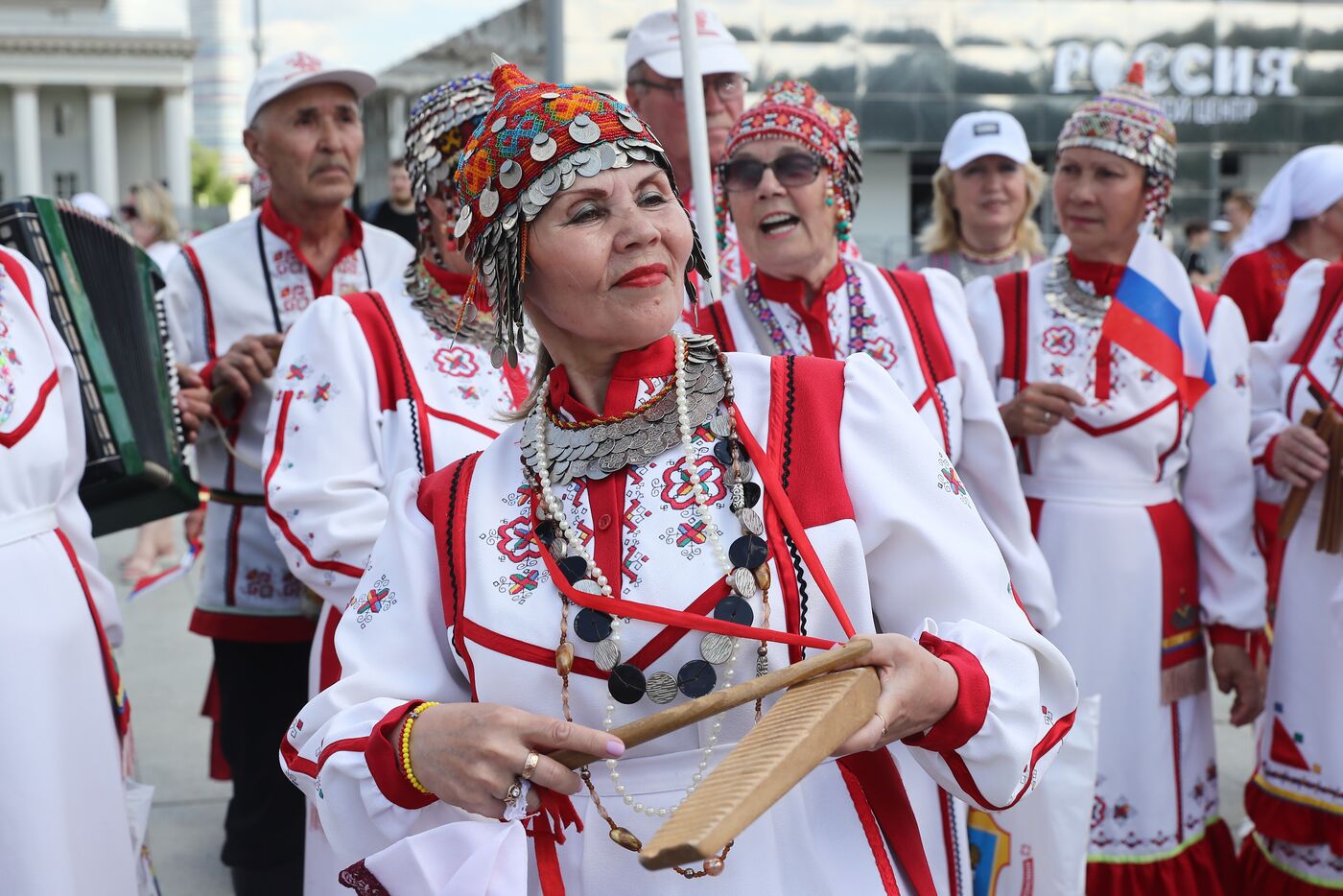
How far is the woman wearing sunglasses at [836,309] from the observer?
3.03m

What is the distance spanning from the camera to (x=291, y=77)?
12.9 ft

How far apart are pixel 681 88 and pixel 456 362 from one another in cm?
142

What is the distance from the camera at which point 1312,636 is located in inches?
144

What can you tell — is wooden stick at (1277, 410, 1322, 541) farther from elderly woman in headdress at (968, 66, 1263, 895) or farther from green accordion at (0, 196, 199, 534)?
green accordion at (0, 196, 199, 534)

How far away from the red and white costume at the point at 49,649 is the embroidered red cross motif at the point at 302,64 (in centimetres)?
123

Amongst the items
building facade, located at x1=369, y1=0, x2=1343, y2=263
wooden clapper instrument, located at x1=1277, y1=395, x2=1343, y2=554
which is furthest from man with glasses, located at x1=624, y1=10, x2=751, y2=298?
building facade, located at x1=369, y1=0, x2=1343, y2=263

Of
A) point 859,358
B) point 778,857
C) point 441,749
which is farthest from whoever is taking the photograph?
point 859,358

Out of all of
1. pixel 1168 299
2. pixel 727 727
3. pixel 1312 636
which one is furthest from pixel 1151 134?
pixel 727 727

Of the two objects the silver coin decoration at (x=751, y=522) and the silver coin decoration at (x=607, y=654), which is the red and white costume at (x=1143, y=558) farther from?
the silver coin decoration at (x=607, y=654)

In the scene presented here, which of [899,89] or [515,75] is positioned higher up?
[899,89]

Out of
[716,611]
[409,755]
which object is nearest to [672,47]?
[716,611]

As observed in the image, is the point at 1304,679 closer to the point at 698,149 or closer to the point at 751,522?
the point at 698,149

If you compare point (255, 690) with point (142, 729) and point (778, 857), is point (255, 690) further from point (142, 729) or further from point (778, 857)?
point (778, 857)

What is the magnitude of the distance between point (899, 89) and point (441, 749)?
25.2m
